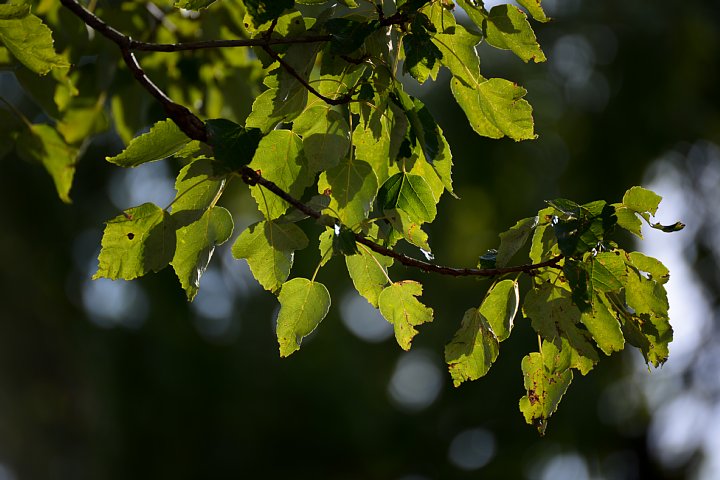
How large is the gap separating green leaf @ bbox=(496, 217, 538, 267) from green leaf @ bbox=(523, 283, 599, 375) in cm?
4

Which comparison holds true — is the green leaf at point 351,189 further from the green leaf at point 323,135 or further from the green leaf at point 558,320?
the green leaf at point 558,320

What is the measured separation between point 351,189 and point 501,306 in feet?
0.65

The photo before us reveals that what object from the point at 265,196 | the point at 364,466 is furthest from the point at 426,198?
the point at 364,466

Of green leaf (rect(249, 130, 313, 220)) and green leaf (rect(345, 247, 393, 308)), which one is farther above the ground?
green leaf (rect(249, 130, 313, 220))

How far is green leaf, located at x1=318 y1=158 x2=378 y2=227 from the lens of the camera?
93cm

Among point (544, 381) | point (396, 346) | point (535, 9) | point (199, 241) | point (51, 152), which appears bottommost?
point (396, 346)

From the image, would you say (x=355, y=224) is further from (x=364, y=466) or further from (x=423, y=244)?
(x=364, y=466)

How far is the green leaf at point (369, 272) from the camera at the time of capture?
952mm

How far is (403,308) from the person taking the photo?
0.96m

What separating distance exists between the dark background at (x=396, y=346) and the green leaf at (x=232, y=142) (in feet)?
11.4

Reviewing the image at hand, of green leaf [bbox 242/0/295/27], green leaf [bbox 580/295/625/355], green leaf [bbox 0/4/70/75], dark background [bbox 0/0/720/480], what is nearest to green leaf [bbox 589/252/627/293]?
green leaf [bbox 580/295/625/355]

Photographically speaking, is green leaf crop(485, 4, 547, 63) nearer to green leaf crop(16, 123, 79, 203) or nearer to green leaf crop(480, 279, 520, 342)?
green leaf crop(480, 279, 520, 342)

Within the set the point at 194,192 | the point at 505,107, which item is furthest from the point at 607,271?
the point at 194,192

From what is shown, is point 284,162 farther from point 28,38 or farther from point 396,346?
point 396,346
